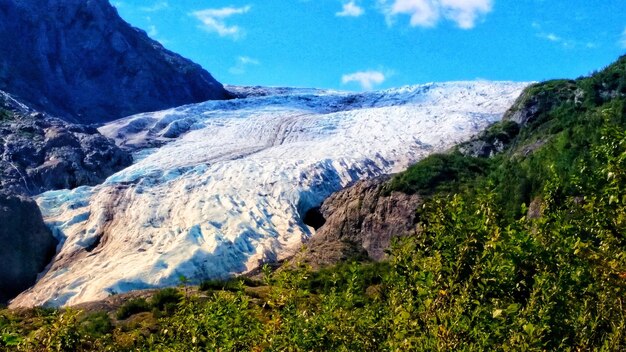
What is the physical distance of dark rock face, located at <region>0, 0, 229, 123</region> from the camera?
218 ft

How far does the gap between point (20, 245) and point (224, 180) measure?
1235 centimetres

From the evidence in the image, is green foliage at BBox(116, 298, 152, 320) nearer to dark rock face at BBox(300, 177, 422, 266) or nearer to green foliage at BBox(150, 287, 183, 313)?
green foliage at BBox(150, 287, 183, 313)

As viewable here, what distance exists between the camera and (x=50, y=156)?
44.6 m

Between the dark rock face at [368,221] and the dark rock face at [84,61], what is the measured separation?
37.2 metres

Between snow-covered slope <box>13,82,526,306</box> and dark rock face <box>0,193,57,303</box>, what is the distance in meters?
0.95

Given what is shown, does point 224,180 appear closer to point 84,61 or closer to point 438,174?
point 438,174

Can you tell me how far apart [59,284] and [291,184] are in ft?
48.4

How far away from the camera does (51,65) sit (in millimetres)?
69125

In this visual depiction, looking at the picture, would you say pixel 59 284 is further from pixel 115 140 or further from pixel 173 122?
pixel 173 122

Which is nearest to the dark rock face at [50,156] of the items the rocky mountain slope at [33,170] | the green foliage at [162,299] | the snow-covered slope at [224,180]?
the rocky mountain slope at [33,170]

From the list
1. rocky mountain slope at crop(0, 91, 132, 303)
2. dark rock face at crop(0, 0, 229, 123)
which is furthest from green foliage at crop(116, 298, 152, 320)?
dark rock face at crop(0, 0, 229, 123)

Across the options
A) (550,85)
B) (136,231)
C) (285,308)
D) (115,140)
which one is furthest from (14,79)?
(285,308)

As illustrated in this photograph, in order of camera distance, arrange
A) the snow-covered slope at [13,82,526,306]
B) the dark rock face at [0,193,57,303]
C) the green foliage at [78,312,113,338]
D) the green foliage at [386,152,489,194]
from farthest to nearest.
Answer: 1. the green foliage at [386,152,489,194]
2. the snow-covered slope at [13,82,526,306]
3. the dark rock face at [0,193,57,303]
4. the green foliage at [78,312,113,338]

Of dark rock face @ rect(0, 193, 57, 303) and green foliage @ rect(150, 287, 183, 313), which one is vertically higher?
dark rock face @ rect(0, 193, 57, 303)
